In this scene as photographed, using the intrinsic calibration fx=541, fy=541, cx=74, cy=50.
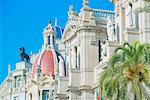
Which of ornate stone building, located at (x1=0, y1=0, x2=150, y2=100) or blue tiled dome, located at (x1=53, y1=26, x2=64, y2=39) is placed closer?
ornate stone building, located at (x1=0, y1=0, x2=150, y2=100)

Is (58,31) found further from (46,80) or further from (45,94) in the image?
(45,94)

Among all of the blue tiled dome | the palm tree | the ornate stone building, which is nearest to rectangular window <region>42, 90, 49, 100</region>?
the ornate stone building

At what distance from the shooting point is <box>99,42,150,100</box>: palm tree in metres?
35.2

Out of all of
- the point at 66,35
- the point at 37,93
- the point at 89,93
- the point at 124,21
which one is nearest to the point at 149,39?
the point at 124,21

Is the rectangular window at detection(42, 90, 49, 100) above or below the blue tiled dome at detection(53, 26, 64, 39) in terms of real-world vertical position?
below

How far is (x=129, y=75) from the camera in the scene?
117 feet

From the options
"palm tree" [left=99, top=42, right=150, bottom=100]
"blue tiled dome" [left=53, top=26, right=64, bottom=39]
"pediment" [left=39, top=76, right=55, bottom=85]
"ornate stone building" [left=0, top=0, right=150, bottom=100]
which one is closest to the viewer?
Answer: "palm tree" [left=99, top=42, right=150, bottom=100]

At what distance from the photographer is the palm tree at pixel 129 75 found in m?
35.2

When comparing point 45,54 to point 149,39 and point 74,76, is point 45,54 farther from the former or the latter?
point 149,39

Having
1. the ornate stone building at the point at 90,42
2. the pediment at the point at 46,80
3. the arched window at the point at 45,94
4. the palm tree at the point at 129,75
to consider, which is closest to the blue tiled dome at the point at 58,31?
the pediment at the point at 46,80

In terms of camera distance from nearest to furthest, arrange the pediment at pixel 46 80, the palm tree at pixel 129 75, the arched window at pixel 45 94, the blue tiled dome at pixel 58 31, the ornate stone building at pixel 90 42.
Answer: the palm tree at pixel 129 75, the ornate stone building at pixel 90 42, the arched window at pixel 45 94, the pediment at pixel 46 80, the blue tiled dome at pixel 58 31

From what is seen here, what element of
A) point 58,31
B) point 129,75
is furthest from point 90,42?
point 58,31

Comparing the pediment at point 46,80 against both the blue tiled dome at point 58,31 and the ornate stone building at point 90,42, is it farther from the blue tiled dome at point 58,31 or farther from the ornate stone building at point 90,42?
the blue tiled dome at point 58,31

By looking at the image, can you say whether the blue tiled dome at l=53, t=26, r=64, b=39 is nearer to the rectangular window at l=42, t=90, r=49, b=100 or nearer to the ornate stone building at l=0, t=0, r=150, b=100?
the ornate stone building at l=0, t=0, r=150, b=100
